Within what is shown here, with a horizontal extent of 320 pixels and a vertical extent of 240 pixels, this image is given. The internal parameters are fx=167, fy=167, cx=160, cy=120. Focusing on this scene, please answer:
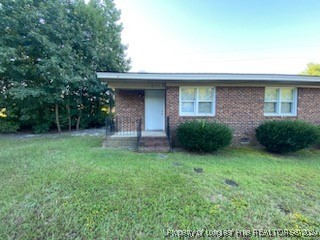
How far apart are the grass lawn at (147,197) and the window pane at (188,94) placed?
122 inches

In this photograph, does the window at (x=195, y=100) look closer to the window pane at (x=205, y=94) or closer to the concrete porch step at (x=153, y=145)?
the window pane at (x=205, y=94)

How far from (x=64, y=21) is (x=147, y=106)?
7.62 metres

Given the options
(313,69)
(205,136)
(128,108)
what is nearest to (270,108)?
(205,136)

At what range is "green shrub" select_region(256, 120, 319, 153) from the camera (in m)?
6.17

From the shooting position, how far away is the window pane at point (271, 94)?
7.45 metres

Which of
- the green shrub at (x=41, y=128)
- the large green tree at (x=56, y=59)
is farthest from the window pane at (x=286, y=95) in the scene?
the green shrub at (x=41, y=128)

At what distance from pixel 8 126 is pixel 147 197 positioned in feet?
41.5

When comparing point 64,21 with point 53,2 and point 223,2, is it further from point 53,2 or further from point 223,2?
point 223,2

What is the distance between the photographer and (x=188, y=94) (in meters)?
7.38

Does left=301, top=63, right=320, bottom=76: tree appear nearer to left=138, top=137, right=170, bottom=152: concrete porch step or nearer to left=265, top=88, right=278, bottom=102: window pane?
left=265, top=88, right=278, bottom=102: window pane

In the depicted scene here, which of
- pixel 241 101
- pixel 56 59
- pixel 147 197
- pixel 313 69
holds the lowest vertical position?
pixel 147 197

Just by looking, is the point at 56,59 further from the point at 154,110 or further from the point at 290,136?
the point at 290,136

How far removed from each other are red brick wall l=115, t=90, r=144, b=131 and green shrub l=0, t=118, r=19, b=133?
8.05 meters

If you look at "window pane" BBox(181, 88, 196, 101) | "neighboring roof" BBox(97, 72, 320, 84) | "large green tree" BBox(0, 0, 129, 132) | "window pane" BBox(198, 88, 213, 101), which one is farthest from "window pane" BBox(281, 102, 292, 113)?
"large green tree" BBox(0, 0, 129, 132)
